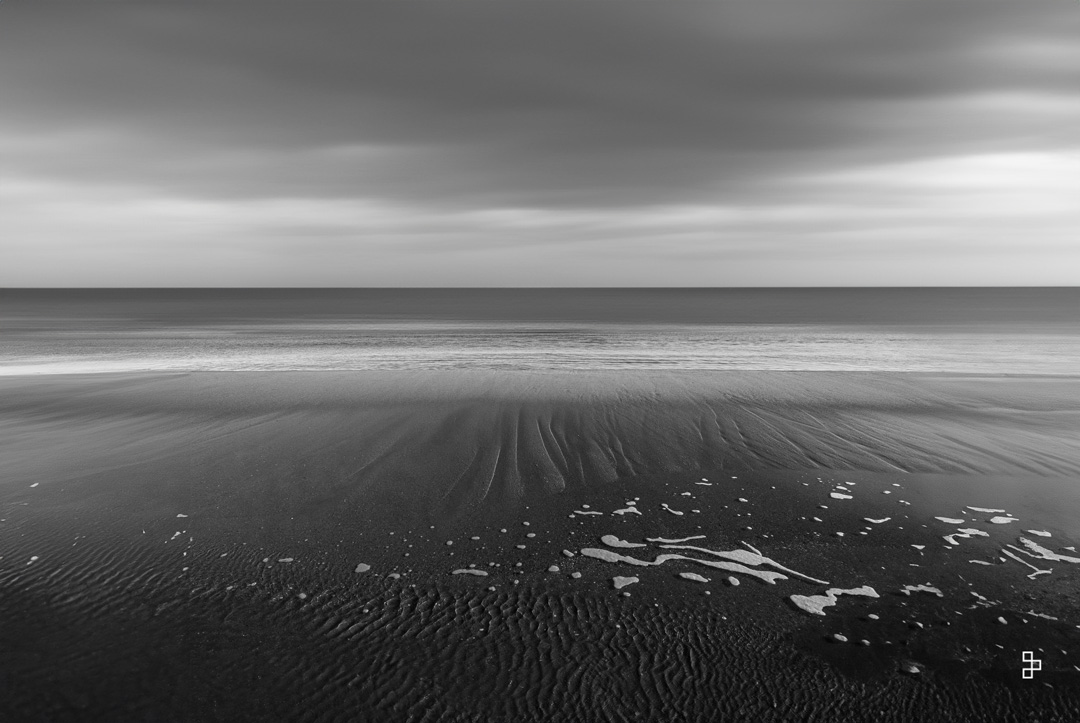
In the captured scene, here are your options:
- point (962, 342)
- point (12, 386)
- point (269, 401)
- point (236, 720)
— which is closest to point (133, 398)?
point (269, 401)

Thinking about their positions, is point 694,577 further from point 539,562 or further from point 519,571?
point 519,571

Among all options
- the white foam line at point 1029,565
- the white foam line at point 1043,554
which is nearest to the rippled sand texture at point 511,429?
the white foam line at point 1043,554

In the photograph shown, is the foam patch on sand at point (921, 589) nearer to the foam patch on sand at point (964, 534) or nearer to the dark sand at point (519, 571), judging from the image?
the dark sand at point (519, 571)

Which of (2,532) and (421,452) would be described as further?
(421,452)

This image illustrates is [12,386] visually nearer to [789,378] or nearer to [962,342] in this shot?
[789,378]

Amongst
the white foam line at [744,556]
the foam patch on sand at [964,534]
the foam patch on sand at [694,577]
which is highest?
the foam patch on sand at [964,534]

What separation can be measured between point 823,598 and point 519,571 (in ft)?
9.93

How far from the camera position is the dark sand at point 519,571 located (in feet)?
15.2

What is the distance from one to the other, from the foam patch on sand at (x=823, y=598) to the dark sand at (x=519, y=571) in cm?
8

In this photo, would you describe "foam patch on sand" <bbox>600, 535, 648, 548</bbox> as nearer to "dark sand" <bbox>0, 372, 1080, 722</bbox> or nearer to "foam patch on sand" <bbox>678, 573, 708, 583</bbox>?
"dark sand" <bbox>0, 372, 1080, 722</bbox>

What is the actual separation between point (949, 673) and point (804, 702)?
1312mm

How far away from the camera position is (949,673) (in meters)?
4.84

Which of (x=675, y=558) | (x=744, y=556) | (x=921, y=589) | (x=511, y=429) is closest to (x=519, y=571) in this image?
(x=675, y=558)

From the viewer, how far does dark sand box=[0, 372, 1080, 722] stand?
4.64m
